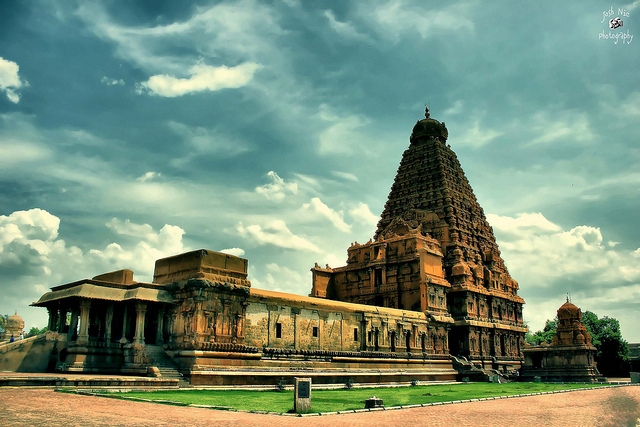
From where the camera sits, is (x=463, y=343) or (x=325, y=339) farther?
(x=463, y=343)

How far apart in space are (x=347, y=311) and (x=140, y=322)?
17003 millimetres

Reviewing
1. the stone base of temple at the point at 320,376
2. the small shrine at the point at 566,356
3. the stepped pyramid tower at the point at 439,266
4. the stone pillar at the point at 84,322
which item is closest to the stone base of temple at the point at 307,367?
the stone base of temple at the point at 320,376

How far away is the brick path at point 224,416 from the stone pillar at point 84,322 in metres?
8.64

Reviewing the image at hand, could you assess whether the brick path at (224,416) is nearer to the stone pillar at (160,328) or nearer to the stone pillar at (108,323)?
the stone pillar at (108,323)

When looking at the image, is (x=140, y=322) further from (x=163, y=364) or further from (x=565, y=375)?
(x=565, y=375)

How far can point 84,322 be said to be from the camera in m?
29.6

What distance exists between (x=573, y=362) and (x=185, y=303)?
41970 mm

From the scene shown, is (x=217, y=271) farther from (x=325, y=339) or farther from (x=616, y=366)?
(x=616, y=366)

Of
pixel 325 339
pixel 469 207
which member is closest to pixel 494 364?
pixel 469 207

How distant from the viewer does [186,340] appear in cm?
3119

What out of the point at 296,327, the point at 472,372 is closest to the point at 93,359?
the point at 296,327

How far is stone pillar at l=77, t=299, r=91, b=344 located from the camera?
29.3 m

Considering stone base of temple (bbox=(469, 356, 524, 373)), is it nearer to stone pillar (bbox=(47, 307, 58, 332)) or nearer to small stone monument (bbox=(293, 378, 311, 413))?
stone pillar (bbox=(47, 307, 58, 332))

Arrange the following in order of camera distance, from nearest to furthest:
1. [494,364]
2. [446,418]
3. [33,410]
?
[33,410], [446,418], [494,364]
